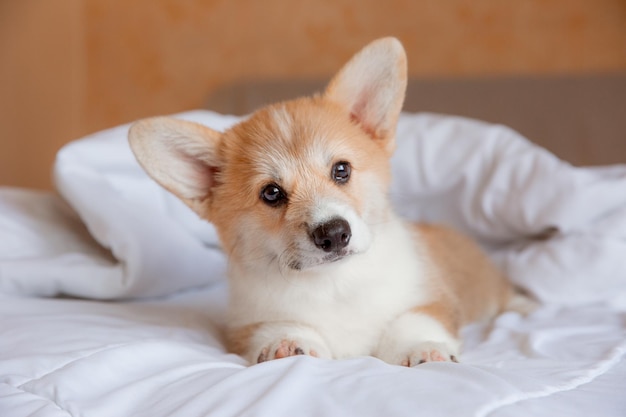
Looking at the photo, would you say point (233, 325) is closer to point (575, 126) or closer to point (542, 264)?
point (542, 264)

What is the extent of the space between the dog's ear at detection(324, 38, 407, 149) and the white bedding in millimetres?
580

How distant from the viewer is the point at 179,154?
1688 millimetres

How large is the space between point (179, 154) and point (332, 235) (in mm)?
498

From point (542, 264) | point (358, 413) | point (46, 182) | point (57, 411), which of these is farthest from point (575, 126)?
point (46, 182)

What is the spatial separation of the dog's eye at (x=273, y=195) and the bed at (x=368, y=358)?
34cm

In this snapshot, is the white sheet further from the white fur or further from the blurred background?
the blurred background

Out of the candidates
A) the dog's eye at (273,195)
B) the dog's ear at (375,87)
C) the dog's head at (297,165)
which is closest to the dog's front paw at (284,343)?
the dog's head at (297,165)

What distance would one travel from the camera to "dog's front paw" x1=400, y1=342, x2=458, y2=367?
1.38 m

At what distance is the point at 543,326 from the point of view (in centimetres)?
176

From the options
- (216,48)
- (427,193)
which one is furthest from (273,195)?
(216,48)

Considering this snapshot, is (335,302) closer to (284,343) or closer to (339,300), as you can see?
(339,300)

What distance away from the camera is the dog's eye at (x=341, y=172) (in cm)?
158

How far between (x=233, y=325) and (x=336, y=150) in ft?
1.53

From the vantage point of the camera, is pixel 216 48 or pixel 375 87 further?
pixel 216 48
